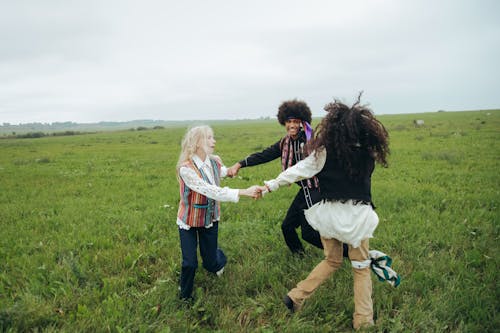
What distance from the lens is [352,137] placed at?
3172 millimetres

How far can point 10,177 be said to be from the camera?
1229 cm

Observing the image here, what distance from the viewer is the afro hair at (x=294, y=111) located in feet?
14.6

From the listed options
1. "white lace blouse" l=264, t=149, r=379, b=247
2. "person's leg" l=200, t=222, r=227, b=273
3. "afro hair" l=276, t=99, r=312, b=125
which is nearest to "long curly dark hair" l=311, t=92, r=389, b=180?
"white lace blouse" l=264, t=149, r=379, b=247

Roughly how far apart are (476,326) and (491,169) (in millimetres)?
9136

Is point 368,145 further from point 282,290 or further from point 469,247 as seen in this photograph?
point 469,247

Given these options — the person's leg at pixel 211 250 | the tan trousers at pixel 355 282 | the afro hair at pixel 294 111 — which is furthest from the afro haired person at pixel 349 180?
the person's leg at pixel 211 250

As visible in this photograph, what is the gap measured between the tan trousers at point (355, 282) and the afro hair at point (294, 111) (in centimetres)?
183

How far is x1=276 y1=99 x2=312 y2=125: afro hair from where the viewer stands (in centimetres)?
445

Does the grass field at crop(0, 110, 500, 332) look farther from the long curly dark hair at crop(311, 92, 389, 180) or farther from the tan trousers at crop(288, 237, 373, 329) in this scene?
the long curly dark hair at crop(311, 92, 389, 180)

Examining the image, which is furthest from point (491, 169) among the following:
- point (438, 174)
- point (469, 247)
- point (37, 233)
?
point (37, 233)

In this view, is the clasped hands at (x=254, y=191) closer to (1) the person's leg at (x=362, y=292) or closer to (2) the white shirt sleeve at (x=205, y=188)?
(2) the white shirt sleeve at (x=205, y=188)

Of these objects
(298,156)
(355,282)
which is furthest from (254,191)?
(355,282)

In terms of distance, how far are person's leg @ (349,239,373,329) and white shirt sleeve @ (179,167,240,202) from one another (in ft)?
4.95

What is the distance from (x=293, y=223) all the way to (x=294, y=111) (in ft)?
5.44
